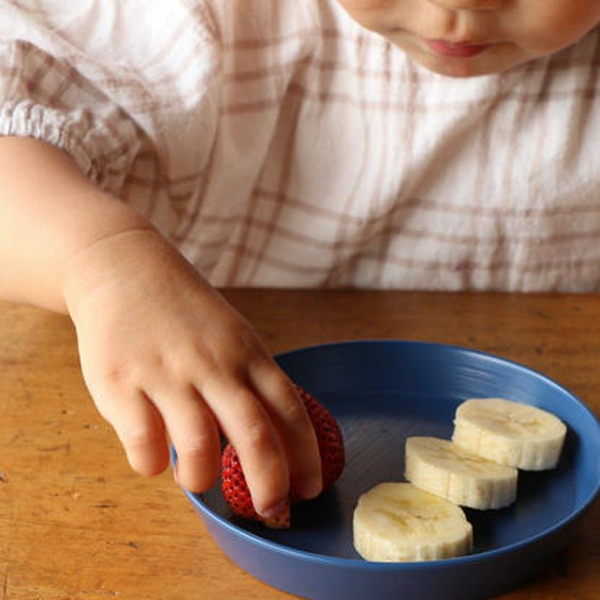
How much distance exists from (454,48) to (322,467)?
1.15 feet

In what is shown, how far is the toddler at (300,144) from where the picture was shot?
0.75 m

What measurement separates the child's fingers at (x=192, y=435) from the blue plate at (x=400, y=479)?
34mm

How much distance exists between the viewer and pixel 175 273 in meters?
0.63

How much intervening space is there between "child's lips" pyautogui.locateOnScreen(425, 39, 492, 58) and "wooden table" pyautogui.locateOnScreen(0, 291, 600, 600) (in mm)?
219

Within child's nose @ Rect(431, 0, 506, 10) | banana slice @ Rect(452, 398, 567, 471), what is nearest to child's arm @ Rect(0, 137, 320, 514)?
banana slice @ Rect(452, 398, 567, 471)

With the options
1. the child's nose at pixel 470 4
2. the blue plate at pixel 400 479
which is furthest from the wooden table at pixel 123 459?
the child's nose at pixel 470 4

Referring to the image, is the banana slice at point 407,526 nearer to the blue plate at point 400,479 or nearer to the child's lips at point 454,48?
the blue plate at point 400,479

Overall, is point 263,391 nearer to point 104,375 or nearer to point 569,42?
point 104,375

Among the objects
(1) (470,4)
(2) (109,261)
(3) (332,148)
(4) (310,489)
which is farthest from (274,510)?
(3) (332,148)

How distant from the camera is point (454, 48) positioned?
2.70 feet

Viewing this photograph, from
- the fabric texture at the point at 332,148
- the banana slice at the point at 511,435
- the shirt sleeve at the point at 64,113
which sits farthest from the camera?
the fabric texture at the point at 332,148

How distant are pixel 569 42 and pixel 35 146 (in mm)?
410

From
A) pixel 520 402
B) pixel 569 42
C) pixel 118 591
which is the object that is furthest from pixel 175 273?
pixel 569 42

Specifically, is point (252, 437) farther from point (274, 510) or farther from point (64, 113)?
point (64, 113)
